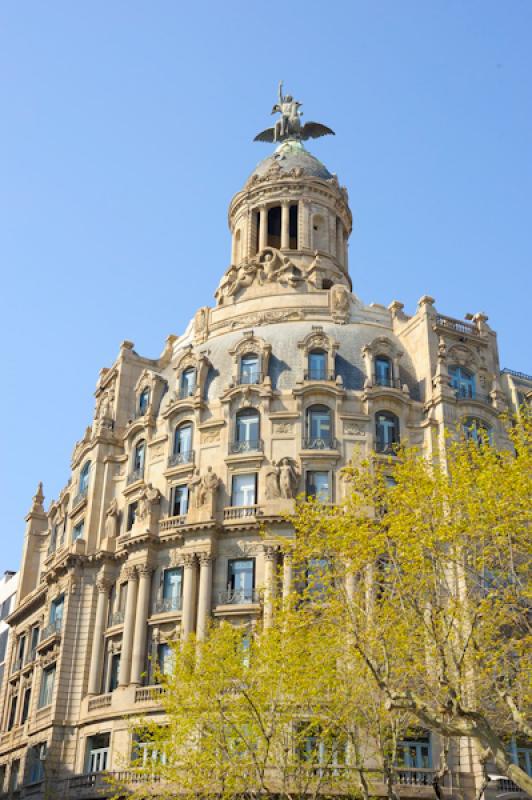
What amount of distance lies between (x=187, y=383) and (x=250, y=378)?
461 cm

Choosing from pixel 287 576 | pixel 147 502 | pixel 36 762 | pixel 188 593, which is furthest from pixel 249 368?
pixel 36 762

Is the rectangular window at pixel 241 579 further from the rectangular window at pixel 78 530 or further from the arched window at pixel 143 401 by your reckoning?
the arched window at pixel 143 401

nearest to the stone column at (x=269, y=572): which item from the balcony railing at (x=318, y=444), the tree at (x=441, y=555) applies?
the balcony railing at (x=318, y=444)

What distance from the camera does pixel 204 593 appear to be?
4659cm

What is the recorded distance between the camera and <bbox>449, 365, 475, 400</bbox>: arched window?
53250 millimetres

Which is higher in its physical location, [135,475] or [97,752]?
[135,475]

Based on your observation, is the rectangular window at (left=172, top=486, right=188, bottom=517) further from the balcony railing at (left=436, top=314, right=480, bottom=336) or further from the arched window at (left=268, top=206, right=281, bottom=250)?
the arched window at (left=268, top=206, right=281, bottom=250)

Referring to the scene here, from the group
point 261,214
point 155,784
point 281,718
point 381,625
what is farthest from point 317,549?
point 261,214

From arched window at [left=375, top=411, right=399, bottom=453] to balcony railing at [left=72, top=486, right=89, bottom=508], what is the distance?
60.5 ft

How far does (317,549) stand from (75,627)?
28.3 metres

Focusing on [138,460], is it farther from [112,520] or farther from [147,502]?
[147,502]

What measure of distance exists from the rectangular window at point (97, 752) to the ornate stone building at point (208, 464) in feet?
0.24

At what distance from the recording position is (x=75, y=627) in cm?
5131

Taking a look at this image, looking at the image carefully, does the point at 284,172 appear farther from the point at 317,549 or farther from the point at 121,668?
the point at 317,549
